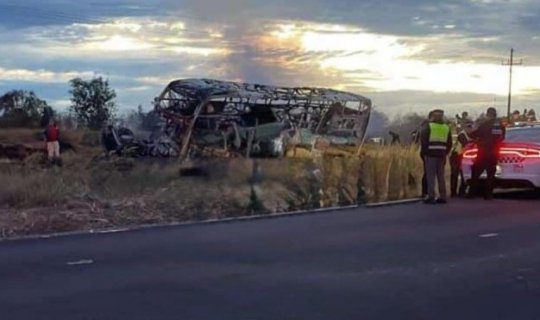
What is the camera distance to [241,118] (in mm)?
36281

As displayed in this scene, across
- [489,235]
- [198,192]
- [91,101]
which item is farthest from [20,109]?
[489,235]

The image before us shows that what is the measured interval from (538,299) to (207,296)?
2.87 m

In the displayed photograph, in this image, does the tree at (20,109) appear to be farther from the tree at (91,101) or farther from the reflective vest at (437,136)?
the reflective vest at (437,136)

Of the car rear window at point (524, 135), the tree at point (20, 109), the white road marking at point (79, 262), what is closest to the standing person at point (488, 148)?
the car rear window at point (524, 135)

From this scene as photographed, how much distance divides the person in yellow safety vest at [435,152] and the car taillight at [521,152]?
1512mm

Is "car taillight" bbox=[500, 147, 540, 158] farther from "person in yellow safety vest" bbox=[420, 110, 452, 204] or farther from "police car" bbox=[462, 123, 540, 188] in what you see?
"person in yellow safety vest" bbox=[420, 110, 452, 204]

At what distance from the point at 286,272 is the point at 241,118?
2613 centimetres

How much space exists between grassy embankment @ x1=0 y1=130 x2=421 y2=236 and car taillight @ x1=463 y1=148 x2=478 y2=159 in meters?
1.22

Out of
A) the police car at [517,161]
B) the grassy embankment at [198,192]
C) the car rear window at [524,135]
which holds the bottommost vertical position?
the grassy embankment at [198,192]

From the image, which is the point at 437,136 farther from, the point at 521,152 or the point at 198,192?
the point at 198,192

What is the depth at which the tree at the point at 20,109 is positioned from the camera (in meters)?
44.2

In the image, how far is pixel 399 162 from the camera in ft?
65.5

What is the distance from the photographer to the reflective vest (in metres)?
17.8

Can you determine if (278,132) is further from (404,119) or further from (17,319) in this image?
(17,319)
